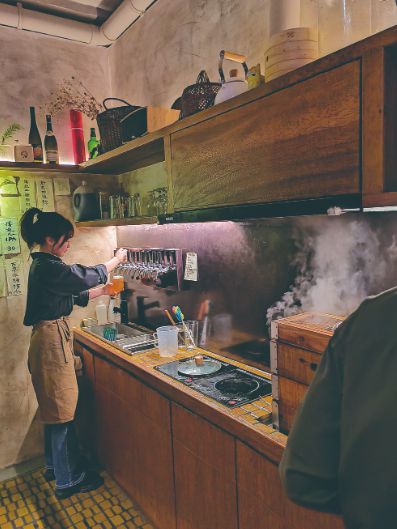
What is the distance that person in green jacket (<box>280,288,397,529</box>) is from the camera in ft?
2.47

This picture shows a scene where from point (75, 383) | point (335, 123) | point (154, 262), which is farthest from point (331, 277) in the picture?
point (75, 383)

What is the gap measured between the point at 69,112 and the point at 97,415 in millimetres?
2614

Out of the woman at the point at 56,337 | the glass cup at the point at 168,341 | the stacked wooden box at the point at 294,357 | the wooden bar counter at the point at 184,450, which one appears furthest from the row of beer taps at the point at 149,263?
the stacked wooden box at the point at 294,357

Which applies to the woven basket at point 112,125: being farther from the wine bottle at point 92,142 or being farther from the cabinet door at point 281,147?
the cabinet door at point 281,147

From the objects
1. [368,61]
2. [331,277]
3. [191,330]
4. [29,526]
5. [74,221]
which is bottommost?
[29,526]

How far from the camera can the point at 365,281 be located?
5.71 ft

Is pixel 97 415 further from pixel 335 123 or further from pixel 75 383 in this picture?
pixel 335 123

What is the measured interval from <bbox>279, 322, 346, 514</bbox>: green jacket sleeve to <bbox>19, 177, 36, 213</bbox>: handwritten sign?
308 cm

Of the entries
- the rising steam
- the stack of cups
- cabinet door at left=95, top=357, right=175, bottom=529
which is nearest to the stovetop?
cabinet door at left=95, top=357, right=175, bottom=529

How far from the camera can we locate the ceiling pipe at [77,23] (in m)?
3.08

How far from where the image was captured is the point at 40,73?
3480 millimetres

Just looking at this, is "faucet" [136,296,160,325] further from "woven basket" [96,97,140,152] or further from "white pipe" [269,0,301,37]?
"white pipe" [269,0,301,37]

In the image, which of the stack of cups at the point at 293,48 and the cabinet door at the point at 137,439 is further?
the cabinet door at the point at 137,439

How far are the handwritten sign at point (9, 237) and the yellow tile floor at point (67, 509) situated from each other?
1871 mm
